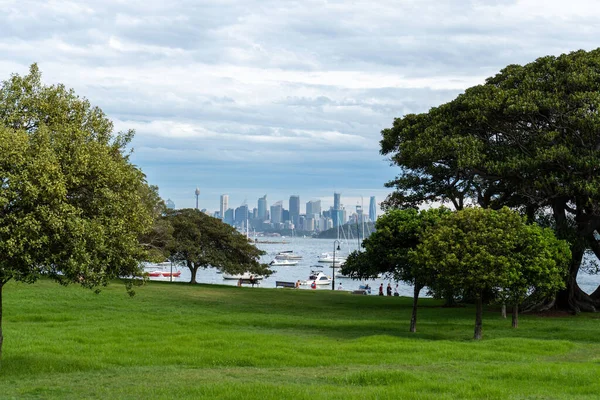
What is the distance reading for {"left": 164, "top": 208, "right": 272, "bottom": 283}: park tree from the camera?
67062 mm

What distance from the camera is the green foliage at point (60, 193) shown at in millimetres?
17203

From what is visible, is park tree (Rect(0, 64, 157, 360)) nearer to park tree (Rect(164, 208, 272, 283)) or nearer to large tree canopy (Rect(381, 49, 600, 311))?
large tree canopy (Rect(381, 49, 600, 311))

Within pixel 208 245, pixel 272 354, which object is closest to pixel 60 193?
pixel 272 354

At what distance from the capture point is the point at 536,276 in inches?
1203

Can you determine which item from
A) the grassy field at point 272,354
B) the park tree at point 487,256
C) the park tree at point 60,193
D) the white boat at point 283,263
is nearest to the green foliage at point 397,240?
the park tree at point 487,256

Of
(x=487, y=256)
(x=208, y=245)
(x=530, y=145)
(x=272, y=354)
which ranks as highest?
Answer: (x=530, y=145)

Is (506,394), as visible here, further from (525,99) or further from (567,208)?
(567,208)

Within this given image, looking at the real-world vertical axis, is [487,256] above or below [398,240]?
below

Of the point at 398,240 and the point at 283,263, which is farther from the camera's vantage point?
the point at 283,263

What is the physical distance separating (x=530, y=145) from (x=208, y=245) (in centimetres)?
3684

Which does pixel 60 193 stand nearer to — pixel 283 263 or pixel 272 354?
pixel 272 354

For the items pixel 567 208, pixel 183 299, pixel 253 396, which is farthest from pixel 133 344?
pixel 567 208

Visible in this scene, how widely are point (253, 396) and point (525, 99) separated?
28.4 meters

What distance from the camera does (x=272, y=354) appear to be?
75.6 ft
